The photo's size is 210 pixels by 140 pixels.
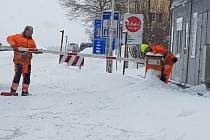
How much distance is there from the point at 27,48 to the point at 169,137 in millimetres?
7540

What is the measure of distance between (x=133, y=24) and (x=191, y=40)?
11.7 feet

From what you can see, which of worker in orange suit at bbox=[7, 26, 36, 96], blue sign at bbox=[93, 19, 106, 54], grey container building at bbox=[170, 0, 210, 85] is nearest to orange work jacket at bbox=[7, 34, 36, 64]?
worker in orange suit at bbox=[7, 26, 36, 96]

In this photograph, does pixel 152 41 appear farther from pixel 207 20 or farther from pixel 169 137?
pixel 169 137

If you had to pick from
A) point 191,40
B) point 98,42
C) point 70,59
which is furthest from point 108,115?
point 98,42

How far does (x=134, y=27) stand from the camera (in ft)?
75.2

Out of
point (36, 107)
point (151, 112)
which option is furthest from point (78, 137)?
point (36, 107)

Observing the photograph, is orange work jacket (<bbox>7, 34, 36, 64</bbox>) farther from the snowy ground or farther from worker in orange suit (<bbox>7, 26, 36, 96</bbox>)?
the snowy ground

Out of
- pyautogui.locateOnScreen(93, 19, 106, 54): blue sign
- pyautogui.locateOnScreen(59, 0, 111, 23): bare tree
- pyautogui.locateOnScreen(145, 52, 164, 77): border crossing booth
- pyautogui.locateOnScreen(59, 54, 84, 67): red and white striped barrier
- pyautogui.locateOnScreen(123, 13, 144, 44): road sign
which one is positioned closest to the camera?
pyautogui.locateOnScreen(145, 52, 164, 77): border crossing booth

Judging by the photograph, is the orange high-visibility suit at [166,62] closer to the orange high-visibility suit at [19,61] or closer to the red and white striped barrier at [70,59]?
the red and white striped barrier at [70,59]

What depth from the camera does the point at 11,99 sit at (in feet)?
43.8

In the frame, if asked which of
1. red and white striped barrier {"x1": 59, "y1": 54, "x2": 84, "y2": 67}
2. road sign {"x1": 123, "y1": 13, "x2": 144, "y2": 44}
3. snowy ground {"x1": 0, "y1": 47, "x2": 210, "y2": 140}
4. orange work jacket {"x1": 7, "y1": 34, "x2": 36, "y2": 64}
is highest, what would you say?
road sign {"x1": 123, "y1": 13, "x2": 144, "y2": 44}

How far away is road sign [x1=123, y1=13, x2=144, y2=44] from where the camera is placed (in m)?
22.8

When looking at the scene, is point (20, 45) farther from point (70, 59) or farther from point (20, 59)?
point (70, 59)

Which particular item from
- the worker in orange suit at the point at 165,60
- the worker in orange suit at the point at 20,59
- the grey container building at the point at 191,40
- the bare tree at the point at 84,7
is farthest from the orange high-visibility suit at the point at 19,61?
the bare tree at the point at 84,7
